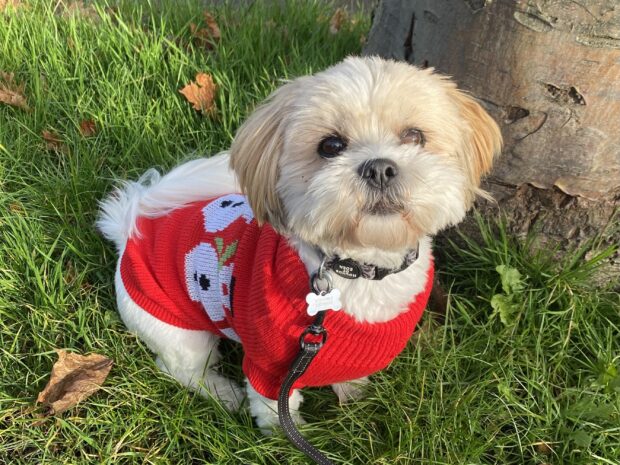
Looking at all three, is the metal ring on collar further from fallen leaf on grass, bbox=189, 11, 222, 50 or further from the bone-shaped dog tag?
fallen leaf on grass, bbox=189, 11, 222, 50

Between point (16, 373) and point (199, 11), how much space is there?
7.90 ft

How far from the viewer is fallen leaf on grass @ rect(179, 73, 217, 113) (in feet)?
9.54

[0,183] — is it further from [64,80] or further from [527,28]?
[527,28]

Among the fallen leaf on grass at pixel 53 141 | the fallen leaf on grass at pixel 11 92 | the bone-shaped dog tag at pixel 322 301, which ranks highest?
the bone-shaped dog tag at pixel 322 301

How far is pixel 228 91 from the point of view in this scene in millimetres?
2963

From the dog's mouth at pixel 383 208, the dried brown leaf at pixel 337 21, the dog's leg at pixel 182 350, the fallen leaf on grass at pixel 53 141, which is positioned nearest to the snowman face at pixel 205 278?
the dog's leg at pixel 182 350

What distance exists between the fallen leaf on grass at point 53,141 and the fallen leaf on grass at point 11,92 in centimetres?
25

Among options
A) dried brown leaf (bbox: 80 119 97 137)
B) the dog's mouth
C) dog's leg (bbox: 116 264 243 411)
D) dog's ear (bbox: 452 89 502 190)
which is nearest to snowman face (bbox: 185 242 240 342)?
dog's leg (bbox: 116 264 243 411)

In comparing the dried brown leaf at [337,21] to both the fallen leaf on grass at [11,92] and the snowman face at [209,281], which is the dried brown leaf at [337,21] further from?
the snowman face at [209,281]

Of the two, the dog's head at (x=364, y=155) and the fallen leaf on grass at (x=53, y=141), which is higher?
the dog's head at (x=364, y=155)

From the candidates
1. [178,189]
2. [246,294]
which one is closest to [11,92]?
[178,189]

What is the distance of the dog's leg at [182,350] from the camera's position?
205 cm

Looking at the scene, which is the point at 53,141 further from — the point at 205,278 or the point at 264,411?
the point at 264,411

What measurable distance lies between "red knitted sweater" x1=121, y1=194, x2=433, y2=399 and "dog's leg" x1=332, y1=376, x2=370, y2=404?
0.24m
